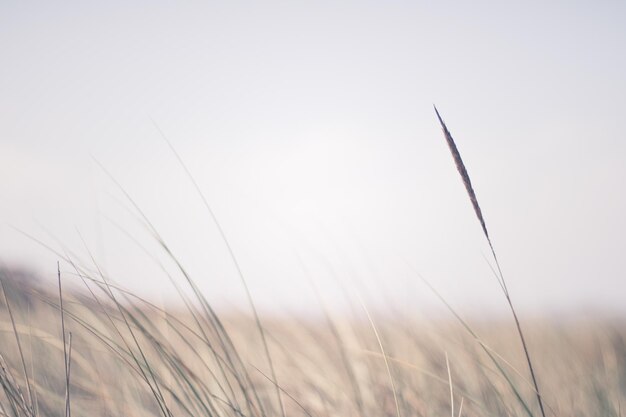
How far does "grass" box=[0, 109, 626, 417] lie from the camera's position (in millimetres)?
892

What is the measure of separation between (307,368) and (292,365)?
0.04m

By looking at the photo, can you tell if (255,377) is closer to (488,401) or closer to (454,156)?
(488,401)

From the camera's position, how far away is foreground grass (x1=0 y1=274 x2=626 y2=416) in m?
0.97

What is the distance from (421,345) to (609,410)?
437 millimetres

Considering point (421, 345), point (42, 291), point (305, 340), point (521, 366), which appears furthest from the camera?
point (521, 366)

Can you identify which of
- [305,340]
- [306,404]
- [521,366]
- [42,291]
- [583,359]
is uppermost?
[42,291]

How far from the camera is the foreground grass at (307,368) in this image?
97 centimetres

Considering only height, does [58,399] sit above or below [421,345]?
above

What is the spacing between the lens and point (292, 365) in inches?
49.0

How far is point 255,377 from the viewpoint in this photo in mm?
1493

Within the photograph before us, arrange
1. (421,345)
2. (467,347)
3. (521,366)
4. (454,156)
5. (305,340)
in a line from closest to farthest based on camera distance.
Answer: (454,156)
(467,347)
(421,345)
(305,340)
(521,366)

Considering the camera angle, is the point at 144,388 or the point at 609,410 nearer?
the point at 609,410

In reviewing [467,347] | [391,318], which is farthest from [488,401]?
[391,318]

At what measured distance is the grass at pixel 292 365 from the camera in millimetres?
892
